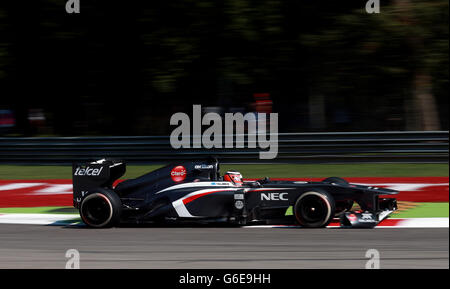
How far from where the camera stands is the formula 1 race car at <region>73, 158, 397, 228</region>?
7.96m

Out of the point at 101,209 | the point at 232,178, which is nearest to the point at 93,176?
the point at 101,209

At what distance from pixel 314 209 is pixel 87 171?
2.77 m

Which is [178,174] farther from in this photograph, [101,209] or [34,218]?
[34,218]

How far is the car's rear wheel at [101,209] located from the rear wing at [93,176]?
0.74 ft

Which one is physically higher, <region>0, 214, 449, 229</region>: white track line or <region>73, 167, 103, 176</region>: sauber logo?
<region>73, 167, 103, 176</region>: sauber logo

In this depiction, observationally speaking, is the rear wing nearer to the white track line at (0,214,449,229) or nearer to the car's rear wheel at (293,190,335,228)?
the white track line at (0,214,449,229)

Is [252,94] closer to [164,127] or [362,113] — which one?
[164,127]

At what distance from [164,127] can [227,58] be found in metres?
3.17

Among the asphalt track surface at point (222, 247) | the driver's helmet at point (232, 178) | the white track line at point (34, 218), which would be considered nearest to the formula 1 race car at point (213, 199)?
the driver's helmet at point (232, 178)

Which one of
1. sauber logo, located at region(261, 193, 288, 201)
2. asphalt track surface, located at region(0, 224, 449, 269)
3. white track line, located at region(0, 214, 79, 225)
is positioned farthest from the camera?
white track line, located at region(0, 214, 79, 225)

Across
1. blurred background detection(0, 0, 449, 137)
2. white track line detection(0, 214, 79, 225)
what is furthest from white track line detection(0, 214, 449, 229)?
blurred background detection(0, 0, 449, 137)

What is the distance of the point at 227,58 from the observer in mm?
17047

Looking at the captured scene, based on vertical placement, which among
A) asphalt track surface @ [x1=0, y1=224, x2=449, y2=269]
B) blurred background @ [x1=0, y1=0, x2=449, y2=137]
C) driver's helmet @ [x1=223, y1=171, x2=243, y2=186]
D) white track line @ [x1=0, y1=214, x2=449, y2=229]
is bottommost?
asphalt track surface @ [x1=0, y1=224, x2=449, y2=269]
